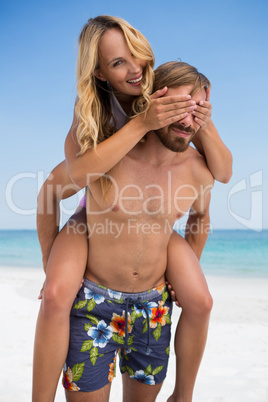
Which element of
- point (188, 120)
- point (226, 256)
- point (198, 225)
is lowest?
point (226, 256)

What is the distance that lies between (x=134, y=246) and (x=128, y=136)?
582 millimetres

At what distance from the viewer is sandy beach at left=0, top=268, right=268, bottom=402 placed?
3654 millimetres

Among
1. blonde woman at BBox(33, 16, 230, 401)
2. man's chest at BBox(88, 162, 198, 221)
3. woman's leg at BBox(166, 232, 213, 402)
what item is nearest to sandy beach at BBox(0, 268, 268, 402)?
woman's leg at BBox(166, 232, 213, 402)

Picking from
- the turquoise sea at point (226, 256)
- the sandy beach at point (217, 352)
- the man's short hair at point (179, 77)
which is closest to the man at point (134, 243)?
the man's short hair at point (179, 77)

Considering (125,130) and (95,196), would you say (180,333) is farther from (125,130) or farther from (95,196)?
(125,130)

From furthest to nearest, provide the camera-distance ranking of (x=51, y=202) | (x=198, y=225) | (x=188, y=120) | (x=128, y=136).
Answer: (x=198, y=225), (x=51, y=202), (x=188, y=120), (x=128, y=136)

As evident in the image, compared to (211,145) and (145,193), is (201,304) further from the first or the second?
(211,145)

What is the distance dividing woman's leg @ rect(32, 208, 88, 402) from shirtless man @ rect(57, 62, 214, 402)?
0.12 metres

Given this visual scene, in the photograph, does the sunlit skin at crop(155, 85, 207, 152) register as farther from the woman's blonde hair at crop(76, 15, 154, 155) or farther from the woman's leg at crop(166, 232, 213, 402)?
the woman's leg at crop(166, 232, 213, 402)

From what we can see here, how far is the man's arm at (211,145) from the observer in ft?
6.45

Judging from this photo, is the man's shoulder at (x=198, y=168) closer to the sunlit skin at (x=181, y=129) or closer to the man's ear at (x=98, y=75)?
the sunlit skin at (x=181, y=129)

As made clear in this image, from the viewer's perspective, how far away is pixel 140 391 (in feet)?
7.94

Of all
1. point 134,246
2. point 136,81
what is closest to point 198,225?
point 134,246

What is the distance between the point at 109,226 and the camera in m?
2.11
